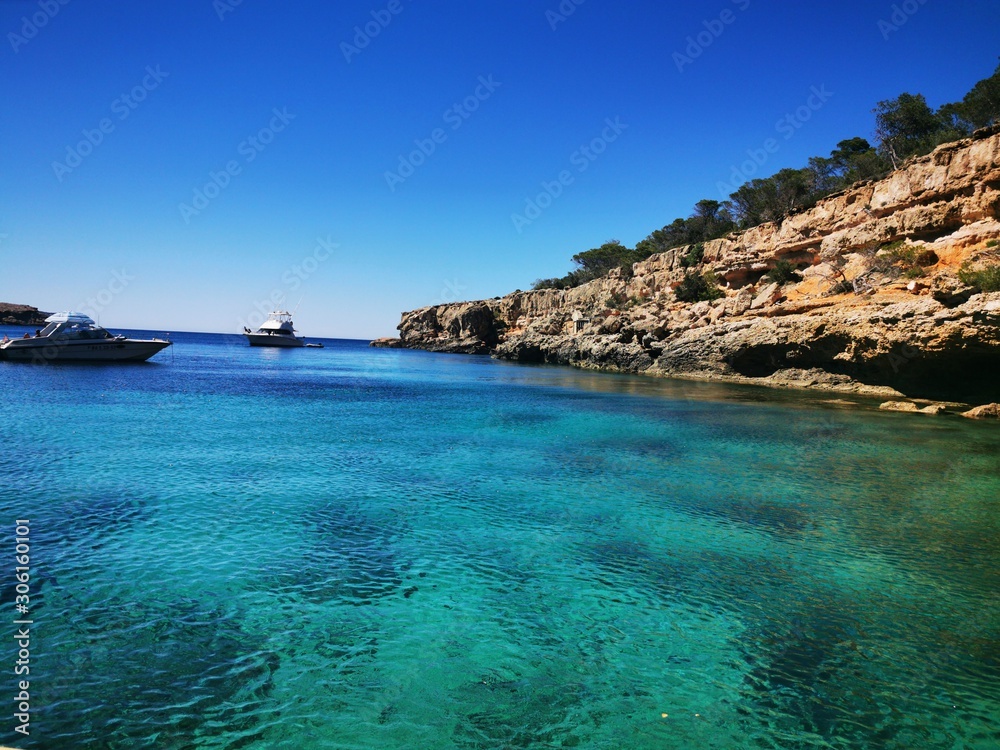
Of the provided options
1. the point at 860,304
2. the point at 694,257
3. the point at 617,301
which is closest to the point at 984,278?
the point at 860,304

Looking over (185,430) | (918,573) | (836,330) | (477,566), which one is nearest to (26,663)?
(477,566)

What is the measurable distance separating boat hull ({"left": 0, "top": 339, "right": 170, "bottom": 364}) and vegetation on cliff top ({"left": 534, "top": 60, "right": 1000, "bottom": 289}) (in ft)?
185

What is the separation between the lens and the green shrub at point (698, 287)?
5423 centimetres

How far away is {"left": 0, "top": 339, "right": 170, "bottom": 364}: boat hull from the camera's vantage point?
43.3m

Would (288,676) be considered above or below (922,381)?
below

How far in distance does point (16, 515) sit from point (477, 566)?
8159mm

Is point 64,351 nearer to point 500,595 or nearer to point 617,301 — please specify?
point 500,595

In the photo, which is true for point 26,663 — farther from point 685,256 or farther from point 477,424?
point 685,256

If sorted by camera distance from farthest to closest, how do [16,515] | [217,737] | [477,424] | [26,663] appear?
[477,424]
[16,515]
[26,663]
[217,737]

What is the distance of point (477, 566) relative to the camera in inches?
342

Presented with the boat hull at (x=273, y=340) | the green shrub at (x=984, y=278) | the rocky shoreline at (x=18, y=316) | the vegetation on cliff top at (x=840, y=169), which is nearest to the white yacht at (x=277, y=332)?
the boat hull at (x=273, y=340)

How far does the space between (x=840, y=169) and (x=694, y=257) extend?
19.2 meters

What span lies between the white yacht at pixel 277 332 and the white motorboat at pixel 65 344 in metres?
59.0

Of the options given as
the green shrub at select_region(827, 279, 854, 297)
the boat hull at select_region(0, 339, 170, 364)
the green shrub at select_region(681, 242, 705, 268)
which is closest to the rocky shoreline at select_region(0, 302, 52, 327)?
the boat hull at select_region(0, 339, 170, 364)
